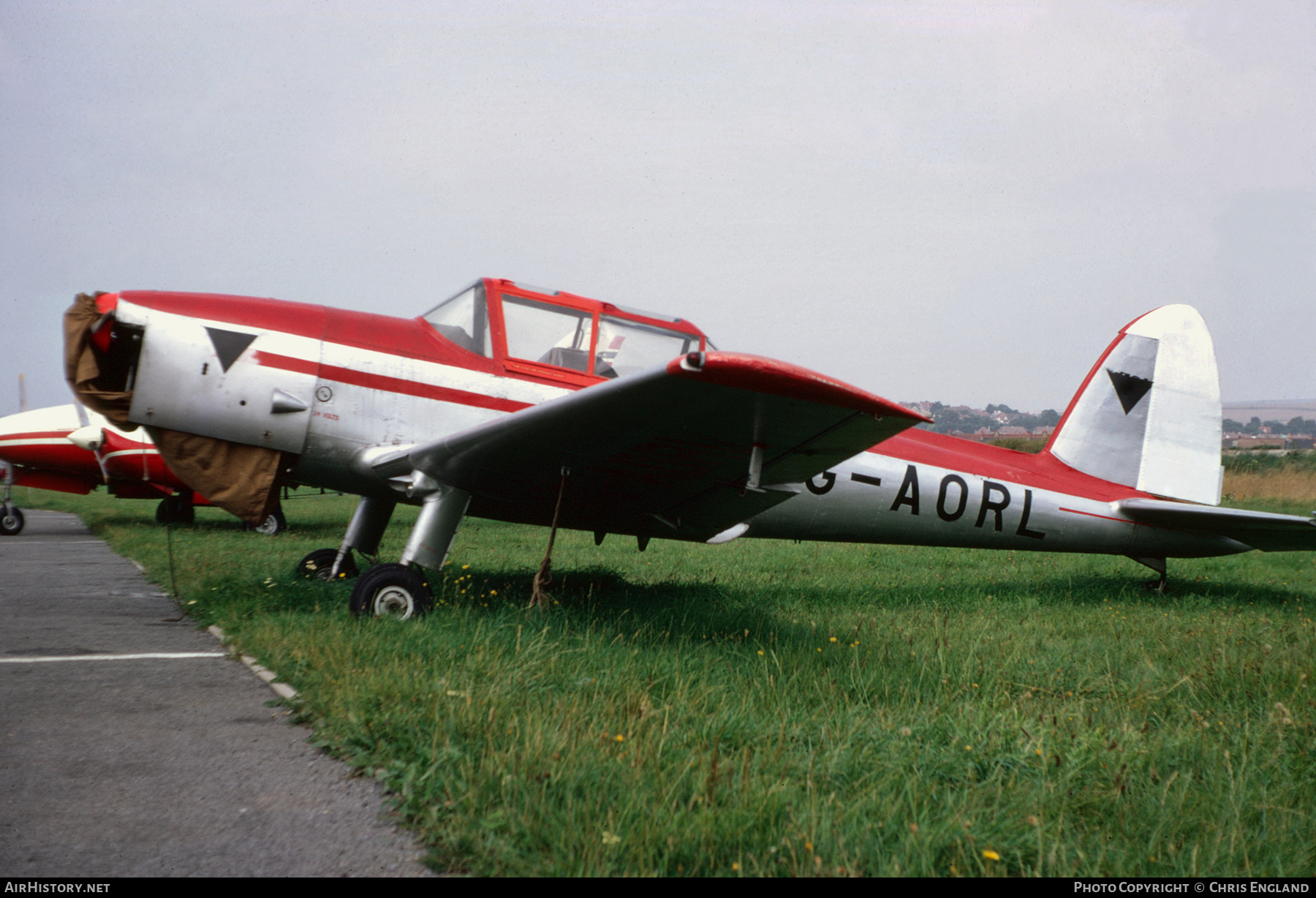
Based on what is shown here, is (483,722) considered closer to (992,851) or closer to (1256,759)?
(992,851)

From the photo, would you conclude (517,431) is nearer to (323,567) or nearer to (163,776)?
(163,776)

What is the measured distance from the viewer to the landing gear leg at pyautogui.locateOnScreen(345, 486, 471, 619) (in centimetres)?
483

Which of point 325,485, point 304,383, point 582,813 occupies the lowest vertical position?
point 582,813

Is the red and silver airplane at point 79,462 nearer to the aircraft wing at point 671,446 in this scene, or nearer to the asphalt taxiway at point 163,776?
the aircraft wing at point 671,446

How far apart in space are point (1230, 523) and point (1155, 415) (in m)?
1.26

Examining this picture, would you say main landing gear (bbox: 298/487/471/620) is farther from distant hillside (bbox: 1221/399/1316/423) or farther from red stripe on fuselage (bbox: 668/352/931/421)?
distant hillside (bbox: 1221/399/1316/423)

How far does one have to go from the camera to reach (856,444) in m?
4.23

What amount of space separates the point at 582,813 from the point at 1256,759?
258cm

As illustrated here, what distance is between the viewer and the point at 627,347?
579 cm

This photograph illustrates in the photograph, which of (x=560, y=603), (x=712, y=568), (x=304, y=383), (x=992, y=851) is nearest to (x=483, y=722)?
(x=992, y=851)

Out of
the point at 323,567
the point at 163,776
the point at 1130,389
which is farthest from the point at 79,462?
the point at 1130,389

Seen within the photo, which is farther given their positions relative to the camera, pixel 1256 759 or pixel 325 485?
pixel 325 485

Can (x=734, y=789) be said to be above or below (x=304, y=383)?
below

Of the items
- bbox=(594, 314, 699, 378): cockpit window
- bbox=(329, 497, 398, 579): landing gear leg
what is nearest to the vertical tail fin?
bbox=(594, 314, 699, 378): cockpit window
